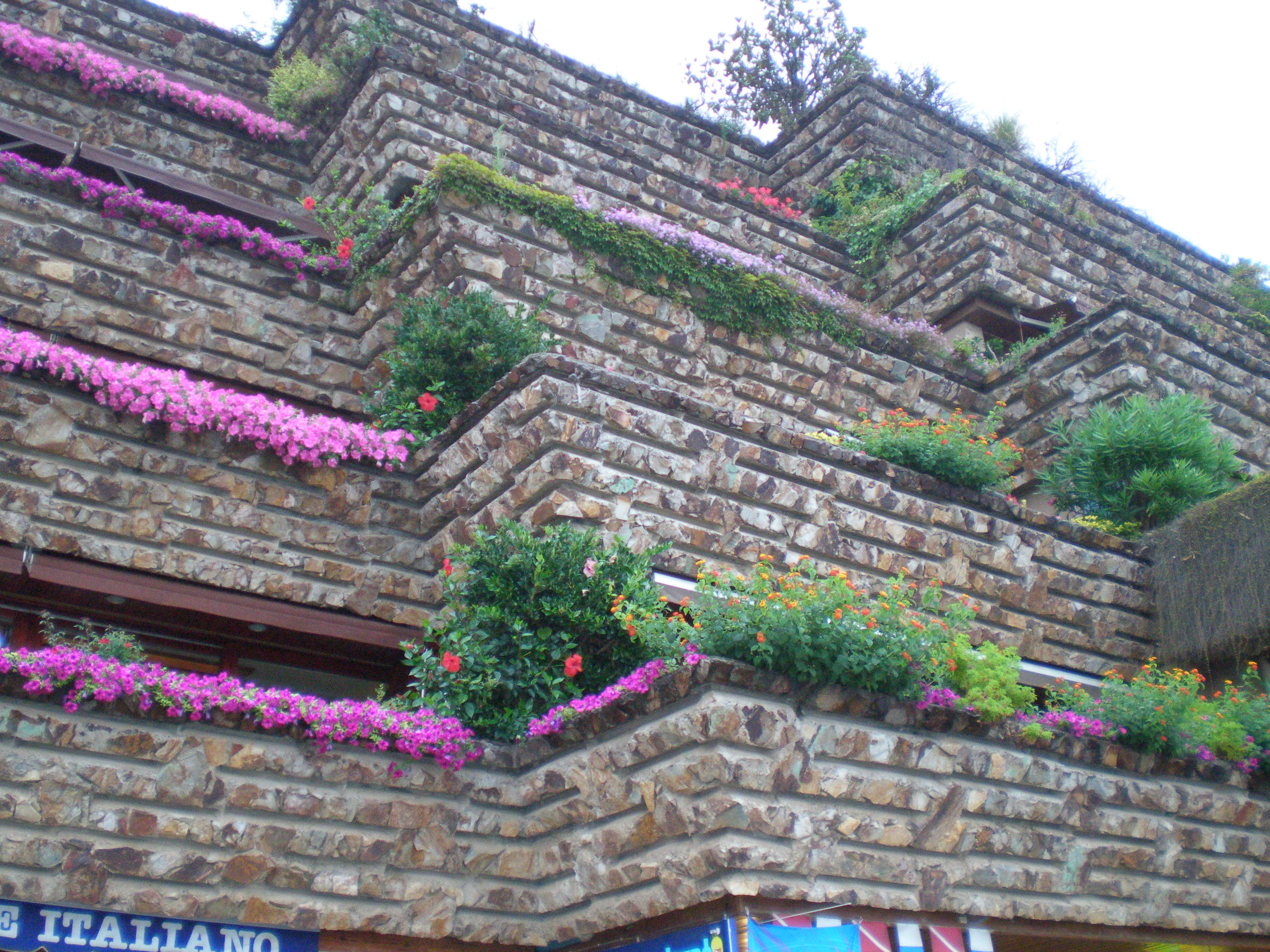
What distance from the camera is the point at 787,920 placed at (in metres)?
6.38

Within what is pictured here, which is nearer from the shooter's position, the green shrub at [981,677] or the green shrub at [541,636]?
the green shrub at [981,677]

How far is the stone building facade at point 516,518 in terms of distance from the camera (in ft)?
21.8

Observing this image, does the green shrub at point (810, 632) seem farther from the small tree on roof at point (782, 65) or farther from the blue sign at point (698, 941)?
the small tree on roof at point (782, 65)

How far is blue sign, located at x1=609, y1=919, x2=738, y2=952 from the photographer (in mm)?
6199

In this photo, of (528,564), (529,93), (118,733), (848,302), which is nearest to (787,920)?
(528,564)

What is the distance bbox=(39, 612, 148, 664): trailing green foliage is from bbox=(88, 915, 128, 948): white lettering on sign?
1.48m

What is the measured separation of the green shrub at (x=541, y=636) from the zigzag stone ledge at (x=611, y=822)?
0.42 metres

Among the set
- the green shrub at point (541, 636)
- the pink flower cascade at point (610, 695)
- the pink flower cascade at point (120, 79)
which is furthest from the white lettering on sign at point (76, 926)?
the pink flower cascade at point (120, 79)

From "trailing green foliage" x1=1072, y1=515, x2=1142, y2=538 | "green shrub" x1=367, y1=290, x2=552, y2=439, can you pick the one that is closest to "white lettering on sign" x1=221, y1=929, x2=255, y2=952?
"green shrub" x1=367, y1=290, x2=552, y2=439

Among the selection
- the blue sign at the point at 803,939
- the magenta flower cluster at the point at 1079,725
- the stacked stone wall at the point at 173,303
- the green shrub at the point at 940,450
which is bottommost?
the blue sign at the point at 803,939

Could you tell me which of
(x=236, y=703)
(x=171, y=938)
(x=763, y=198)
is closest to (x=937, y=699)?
(x=236, y=703)

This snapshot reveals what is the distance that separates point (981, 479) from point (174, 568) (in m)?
7.02

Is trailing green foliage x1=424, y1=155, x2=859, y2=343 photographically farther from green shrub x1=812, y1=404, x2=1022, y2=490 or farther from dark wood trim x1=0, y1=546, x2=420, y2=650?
dark wood trim x1=0, y1=546, x2=420, y2=650

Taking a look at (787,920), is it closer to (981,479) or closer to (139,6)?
(981,479)
